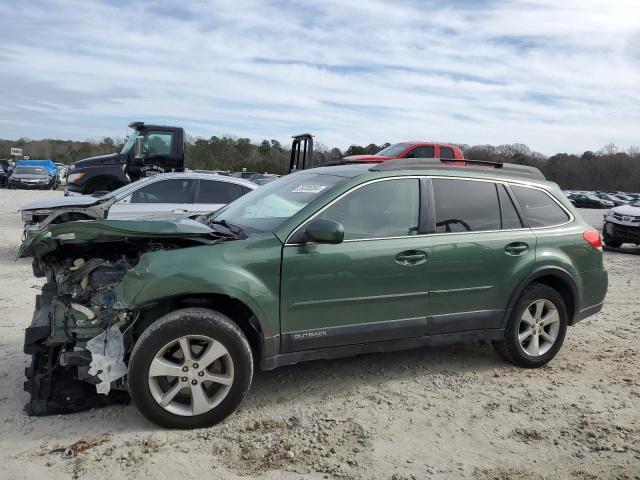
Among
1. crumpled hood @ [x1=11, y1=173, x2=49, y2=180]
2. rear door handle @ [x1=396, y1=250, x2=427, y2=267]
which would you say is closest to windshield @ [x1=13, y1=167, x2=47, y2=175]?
crumpled hood @ [x1=11, y1=173, x2=49, y2=180]

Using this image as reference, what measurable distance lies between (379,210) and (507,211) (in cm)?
126

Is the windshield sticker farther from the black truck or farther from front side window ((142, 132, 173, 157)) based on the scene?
front side window ((142, 132, 173, 157))

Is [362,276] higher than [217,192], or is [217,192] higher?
[217,192]

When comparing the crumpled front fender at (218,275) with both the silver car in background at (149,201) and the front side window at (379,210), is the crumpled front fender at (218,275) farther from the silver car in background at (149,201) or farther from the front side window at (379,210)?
the silver car in background at (149,201)

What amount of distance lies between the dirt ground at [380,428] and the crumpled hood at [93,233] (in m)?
1.09

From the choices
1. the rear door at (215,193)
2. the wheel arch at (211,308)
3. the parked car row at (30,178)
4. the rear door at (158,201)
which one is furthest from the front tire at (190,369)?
the parked car row at (30,178)

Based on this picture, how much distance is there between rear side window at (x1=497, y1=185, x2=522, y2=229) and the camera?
4.70 meters

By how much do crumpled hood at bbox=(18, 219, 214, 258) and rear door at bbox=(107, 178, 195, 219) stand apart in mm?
4641

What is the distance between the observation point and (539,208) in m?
4.94

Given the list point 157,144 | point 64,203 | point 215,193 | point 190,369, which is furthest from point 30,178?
point 190,369

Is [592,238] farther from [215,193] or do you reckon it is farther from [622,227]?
[622,227]

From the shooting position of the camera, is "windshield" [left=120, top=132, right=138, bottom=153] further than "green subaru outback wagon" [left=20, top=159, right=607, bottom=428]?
Yes

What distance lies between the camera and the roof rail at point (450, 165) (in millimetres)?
4426

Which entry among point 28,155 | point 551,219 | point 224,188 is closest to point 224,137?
point 28,155
